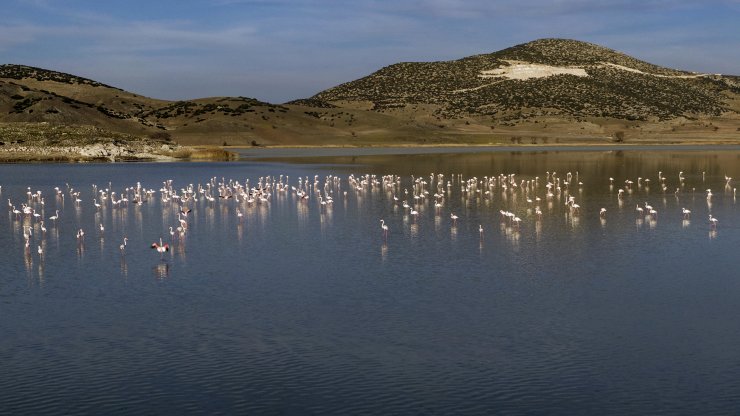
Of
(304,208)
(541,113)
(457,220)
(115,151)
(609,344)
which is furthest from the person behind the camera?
(541,113)

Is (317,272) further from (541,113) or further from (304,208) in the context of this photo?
(541,113)

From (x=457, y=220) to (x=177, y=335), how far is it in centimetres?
2465

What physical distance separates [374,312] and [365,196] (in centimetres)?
3442

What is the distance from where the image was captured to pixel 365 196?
5897 centimetres

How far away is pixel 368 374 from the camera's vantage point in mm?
19359

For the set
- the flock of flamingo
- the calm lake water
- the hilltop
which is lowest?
the calm lake water

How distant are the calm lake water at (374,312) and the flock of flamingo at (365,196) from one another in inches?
20.9

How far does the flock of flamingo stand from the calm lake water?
0.53 metres

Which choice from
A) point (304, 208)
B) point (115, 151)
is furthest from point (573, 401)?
point (115, 151)

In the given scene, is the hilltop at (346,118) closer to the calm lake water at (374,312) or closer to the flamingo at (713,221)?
the calm lake water at (374,312)

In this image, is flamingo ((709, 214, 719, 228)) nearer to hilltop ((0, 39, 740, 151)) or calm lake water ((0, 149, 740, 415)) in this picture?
calm lake water ((0, 149, 740, 415))

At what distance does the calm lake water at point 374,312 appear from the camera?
1830 centimetres

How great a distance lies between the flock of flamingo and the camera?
44.6 metres

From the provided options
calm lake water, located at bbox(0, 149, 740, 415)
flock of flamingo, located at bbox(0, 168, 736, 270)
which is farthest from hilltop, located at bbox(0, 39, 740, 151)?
calm lake water, located at bbox(0, 149, 740, 415)
